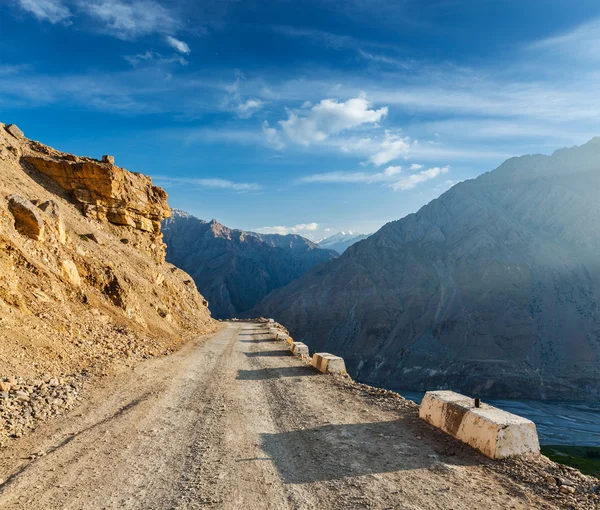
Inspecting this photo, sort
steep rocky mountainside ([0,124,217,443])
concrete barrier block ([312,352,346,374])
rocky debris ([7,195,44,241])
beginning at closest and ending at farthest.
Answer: steep rocky mountainside ([0,124,217,443]) < concrete barrier block ([312,352,346,374]) < rocky debris ([7,195,44,241])

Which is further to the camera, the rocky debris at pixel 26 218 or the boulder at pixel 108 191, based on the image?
the boulder at pixel 108 191

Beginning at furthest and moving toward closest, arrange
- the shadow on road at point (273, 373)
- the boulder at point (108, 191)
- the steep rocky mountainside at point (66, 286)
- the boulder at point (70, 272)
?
the boulder at point (108, 191) < the boulder at point (70, 272) < the shadow on road at point (273, 373) < the steep rocky mountainside at point (66, 286)

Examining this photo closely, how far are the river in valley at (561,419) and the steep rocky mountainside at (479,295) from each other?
4.46 meters

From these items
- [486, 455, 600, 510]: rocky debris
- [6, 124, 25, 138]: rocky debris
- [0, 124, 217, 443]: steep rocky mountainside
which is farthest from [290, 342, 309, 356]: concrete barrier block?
[6, 124, 25, 138]: rocky debris

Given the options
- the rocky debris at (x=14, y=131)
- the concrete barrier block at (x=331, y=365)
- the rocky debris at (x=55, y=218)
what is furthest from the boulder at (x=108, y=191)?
the concrete barrier block at (x=331, y=365)

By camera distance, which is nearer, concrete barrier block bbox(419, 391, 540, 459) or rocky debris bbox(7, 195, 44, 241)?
concrete barrier block bbox(419, 391, 540, 459)

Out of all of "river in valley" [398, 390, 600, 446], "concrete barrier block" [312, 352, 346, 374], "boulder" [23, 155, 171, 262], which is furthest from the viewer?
"river in valley" [398, 390, 600, 446]

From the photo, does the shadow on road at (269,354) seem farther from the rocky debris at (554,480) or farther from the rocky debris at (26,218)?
the rocky debris at (554,480)

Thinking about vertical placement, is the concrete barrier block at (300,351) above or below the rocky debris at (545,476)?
below

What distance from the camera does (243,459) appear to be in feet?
21.1

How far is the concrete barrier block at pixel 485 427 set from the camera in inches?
254

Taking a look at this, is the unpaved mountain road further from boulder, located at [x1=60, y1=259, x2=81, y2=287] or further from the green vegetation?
the green vegetation

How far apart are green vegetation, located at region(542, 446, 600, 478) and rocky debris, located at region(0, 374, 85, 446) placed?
2369 inches

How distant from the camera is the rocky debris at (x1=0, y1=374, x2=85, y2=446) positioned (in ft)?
23.9
